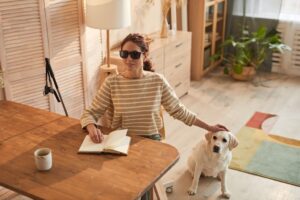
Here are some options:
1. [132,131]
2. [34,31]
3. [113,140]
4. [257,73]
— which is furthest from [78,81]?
[257,73]

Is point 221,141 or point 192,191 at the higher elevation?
point 221,141

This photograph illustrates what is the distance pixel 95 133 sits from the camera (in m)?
1.92

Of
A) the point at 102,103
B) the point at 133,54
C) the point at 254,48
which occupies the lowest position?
the point at 254,48

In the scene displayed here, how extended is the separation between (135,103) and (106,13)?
1.07m

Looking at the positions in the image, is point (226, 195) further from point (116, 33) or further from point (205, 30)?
point (205, 30)

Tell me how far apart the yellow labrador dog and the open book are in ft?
2.57

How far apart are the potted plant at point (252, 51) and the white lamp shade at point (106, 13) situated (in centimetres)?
219

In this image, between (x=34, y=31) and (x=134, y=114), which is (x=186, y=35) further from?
(x=134, y=114)

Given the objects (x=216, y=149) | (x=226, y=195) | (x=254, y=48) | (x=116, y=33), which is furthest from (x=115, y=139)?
(x=254, y=48)

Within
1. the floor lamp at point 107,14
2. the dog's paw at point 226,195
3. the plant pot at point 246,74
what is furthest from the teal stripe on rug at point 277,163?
the plant pot at point 246,74

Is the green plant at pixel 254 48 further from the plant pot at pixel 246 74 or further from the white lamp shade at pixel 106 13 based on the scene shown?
the white lamp shade at pixel 106 13

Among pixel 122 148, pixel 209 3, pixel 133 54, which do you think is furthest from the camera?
pixel 209 3

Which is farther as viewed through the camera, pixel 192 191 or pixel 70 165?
pixel 192 191

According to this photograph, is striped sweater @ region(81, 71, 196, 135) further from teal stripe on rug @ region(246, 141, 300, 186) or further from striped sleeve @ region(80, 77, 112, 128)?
teal stripe on rug @ region(246, 141, 300, 186)
